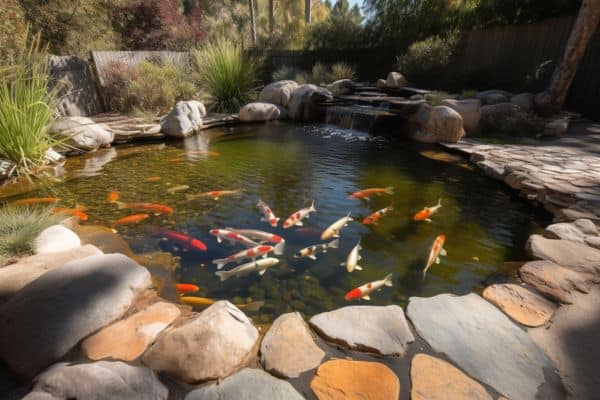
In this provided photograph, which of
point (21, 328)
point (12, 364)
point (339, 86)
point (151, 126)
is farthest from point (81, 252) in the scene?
point (339, 86)

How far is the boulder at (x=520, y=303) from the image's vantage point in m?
1.86

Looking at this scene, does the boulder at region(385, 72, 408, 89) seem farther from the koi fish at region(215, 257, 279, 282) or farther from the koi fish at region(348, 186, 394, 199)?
the koi fish at region(215, 257, 279, 282)

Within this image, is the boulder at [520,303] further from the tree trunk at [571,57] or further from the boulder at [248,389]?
the tree trunk at [571,57]

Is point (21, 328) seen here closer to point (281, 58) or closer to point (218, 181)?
point (218, 181)

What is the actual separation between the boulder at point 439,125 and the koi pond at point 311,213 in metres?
0.48

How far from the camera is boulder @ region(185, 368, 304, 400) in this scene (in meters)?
1.34

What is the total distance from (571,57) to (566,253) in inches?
268

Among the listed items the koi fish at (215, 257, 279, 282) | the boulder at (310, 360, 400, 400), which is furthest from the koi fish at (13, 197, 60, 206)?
the boulder at (310, 360, 400, 400)

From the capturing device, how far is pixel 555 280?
2.15 meters

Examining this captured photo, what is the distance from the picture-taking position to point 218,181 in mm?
4750

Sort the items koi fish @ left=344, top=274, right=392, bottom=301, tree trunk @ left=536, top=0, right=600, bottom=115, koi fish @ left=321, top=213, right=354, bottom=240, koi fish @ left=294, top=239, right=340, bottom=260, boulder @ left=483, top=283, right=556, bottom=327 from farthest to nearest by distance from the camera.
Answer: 1. tree trunk @ left=536, top=0, right=600, bottom=115
2. koi fish @ left=321, top=213, right=354, bottom=240
3. koi fish @ left=294, top=239, right=340, bottom=260
4. koi fish @ left=344, top=274, right=392, bottom=301
5. boulder @ left=483, top=283, right=556, bottom=327

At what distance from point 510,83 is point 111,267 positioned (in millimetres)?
11346

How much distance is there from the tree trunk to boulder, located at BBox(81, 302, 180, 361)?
9.13 metres

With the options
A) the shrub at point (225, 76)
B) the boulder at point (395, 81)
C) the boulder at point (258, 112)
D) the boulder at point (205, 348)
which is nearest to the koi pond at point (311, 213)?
the boulder at point (205, 348)
